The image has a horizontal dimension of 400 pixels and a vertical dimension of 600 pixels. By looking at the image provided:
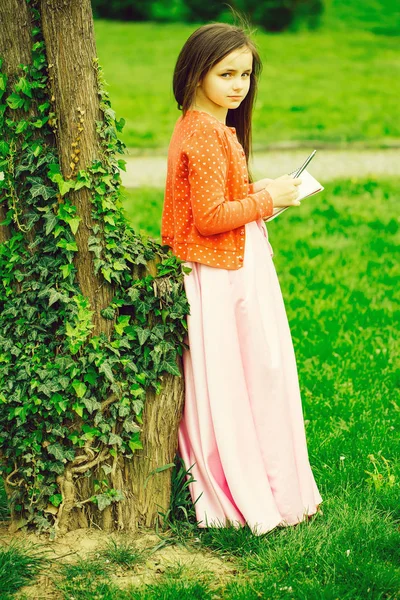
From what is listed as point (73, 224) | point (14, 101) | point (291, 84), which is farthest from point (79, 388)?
point (291, 84)

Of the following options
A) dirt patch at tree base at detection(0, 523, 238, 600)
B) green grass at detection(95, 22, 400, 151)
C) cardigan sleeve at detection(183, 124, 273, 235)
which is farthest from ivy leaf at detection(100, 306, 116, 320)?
green grass at detection(95, 22, 400, 151)

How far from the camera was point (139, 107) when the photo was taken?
→ 35.5ft

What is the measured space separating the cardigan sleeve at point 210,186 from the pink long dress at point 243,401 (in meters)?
0.16

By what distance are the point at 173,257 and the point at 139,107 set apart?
8.33 meters

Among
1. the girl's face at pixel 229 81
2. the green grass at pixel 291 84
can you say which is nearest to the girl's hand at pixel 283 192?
the girl's face at pixel 229 81

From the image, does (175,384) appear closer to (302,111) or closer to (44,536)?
(44,536)

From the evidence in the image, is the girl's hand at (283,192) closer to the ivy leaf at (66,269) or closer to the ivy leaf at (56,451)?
the ivy leaf at (66,269)

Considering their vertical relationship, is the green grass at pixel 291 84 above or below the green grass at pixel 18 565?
above

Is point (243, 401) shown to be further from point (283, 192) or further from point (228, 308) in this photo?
point (283, 192)

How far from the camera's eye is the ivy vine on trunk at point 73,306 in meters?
2.61

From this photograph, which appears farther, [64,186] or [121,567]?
[121,567]

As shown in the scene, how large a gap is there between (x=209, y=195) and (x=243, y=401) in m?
0.72

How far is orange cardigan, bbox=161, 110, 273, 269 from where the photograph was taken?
2.76m

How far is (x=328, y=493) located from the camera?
3.29 m
